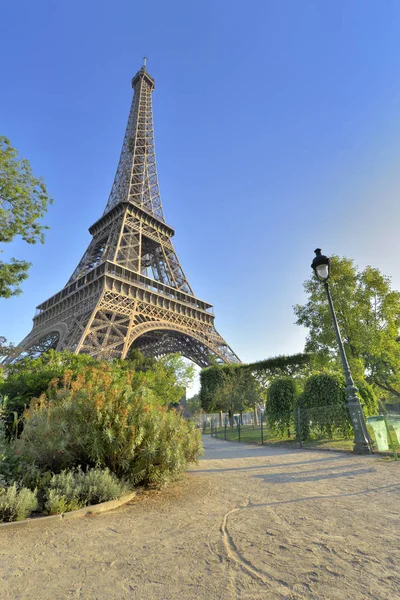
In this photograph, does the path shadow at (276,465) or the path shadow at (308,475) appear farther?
the path shadow at (276,465)

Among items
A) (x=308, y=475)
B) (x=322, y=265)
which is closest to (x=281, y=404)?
(x=322, y=265)

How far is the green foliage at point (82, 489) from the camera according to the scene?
168 inches

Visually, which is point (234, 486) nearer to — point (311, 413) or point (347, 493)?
point (347, 493)

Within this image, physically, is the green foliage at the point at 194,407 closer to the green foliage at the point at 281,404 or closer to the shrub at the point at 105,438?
the green foliage at the point at 281,404

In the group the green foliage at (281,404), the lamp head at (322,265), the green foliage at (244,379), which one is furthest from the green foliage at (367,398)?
the green foliage at (244,379)

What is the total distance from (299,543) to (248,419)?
133 feet

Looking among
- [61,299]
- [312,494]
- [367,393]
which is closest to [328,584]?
[312,494]

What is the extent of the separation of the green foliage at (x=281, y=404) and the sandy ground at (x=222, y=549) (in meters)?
9.72

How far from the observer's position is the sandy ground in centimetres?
231

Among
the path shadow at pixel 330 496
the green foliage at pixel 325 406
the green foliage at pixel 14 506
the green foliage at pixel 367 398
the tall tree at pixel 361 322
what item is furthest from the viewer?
the tall tree at pixel 361 322

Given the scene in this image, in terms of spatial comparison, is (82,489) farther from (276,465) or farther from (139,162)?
(139,162)

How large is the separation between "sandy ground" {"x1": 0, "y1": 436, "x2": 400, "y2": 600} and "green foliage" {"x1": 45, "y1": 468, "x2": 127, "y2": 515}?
0.35 meters

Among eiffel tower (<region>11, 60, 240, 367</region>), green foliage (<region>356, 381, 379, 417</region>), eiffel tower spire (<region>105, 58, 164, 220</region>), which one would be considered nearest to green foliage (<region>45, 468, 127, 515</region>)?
green foliage (<region>356, 381, 379, 417</region>)

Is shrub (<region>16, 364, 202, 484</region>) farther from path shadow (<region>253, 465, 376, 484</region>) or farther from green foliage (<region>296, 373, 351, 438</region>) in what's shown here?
green foliage (<region>296, 373, 351, 438</region>)
